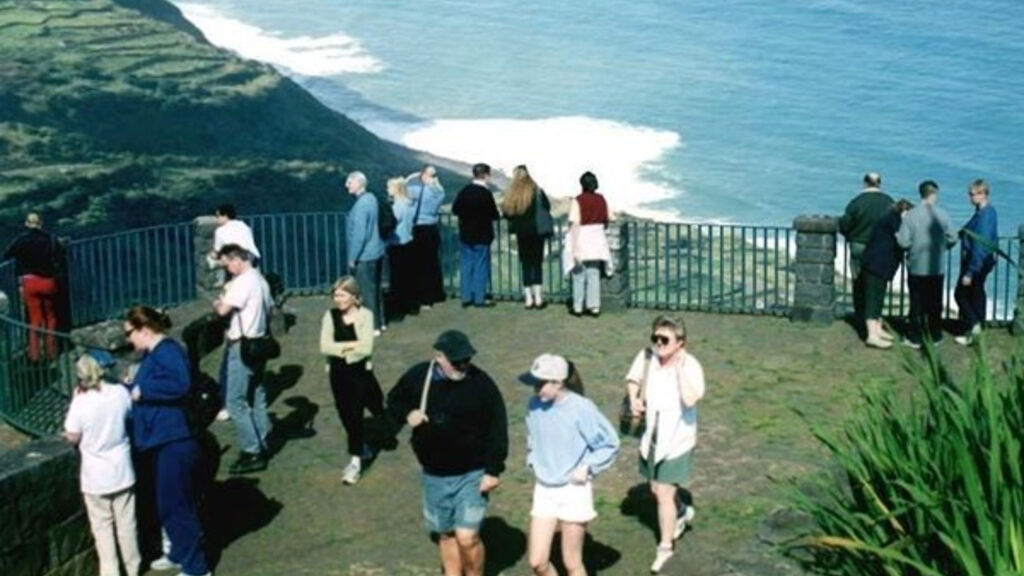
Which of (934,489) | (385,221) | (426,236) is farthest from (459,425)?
(426,236)

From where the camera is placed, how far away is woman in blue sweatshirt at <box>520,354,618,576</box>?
1050 centimetres

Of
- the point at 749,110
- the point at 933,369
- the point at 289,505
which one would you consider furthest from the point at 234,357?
the point at 749,110

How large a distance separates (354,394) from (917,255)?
6272mm

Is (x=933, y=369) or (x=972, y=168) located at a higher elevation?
(x=933, y=369)

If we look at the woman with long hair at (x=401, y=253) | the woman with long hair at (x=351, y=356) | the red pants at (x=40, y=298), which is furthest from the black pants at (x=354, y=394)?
the red pants at (x=40, y=298)

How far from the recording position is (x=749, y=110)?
75875 millimetres

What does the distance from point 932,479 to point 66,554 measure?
6.23m

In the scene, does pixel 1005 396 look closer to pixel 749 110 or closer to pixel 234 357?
pixel 234 357

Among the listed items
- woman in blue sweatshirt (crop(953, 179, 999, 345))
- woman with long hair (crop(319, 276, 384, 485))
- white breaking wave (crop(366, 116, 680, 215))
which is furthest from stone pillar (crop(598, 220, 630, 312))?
white breaking wave (crop(366, 116, 680, 215))

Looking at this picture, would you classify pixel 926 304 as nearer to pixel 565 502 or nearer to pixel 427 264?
pixel 427 264

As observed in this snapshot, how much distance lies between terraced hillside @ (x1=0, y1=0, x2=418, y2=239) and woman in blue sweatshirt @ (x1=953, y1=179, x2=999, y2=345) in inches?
1139

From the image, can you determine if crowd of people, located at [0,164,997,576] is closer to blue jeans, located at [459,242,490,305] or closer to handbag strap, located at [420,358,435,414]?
handbag strap, located at [420,358,435,414]

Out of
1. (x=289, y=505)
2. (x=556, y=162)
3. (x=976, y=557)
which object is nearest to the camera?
(x=976, y=557)

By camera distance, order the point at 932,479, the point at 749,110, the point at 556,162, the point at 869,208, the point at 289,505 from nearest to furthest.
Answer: the point at 932,479 < the point at 289,505 < the point at 869,208 < the point at 556,162 < the point at 749,110
